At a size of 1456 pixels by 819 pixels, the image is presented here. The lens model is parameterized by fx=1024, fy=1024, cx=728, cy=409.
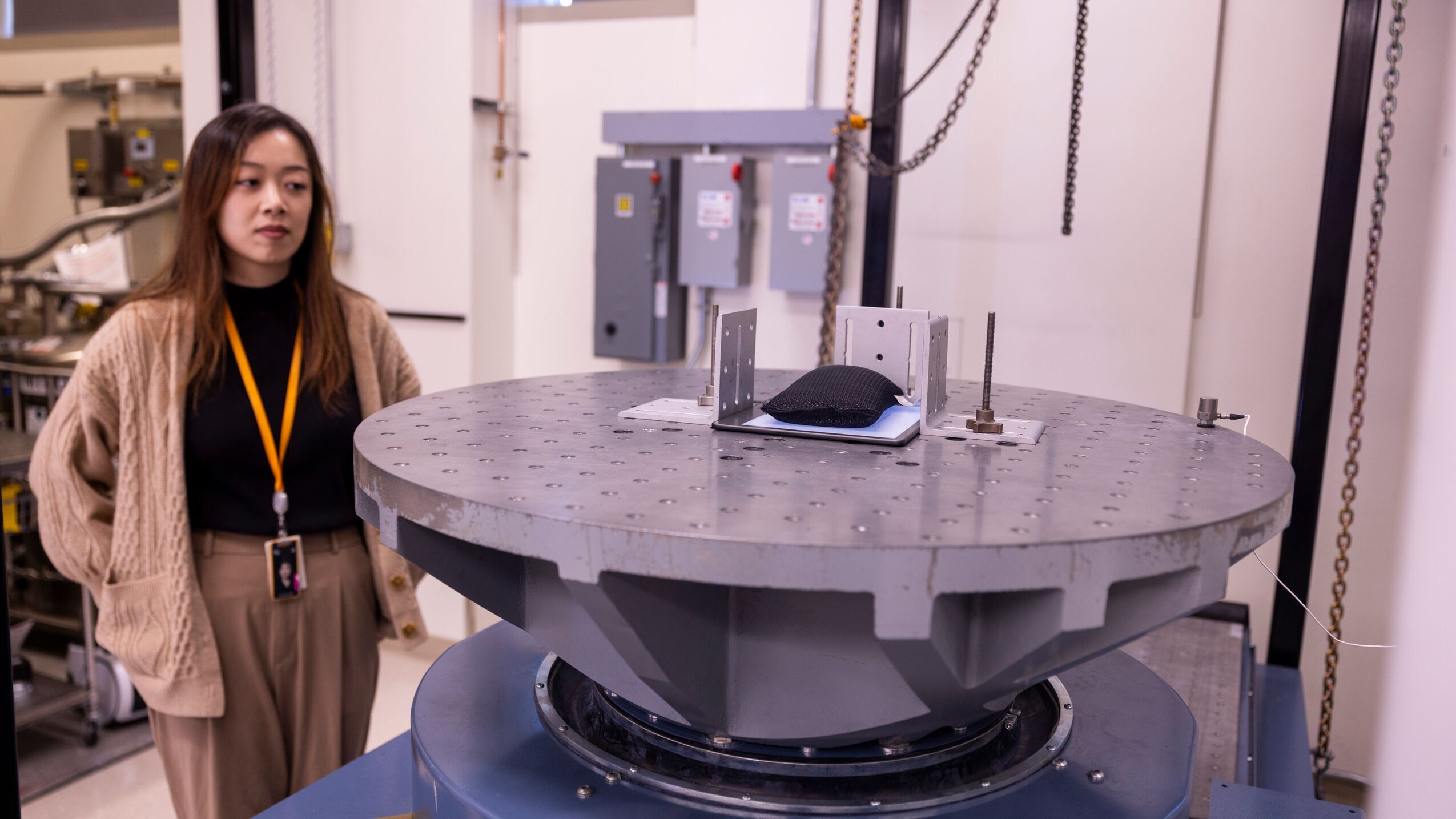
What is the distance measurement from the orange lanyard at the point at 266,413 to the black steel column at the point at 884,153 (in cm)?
153

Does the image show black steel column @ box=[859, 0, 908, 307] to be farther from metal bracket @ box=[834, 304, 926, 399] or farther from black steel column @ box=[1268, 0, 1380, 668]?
metal bracket @ box=[834, 304, 926, 399]

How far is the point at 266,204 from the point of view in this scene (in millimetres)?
1641

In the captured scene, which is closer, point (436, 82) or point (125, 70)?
point (436, 82)

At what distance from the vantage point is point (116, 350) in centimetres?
156

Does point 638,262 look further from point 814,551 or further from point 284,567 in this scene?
→ point 814,551

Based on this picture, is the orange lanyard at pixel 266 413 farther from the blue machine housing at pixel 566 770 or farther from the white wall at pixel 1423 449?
the white wall at pixel 1423 449

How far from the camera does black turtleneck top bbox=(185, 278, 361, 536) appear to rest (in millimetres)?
1621

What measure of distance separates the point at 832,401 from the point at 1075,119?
4.87 ft

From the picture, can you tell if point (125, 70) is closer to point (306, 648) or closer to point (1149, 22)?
point (306, 648)

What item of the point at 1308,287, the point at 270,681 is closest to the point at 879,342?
the point at 270,681

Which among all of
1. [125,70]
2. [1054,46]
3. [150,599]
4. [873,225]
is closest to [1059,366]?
[873,225]

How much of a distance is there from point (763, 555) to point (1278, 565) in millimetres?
2136

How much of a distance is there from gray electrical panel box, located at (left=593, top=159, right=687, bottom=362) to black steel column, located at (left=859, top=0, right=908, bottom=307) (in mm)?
615

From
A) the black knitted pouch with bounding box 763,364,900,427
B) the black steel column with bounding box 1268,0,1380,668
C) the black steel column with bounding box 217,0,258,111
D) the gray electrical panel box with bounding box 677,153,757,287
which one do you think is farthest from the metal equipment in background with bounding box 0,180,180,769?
the black steel column with bounding box 1268,0,1380,668
